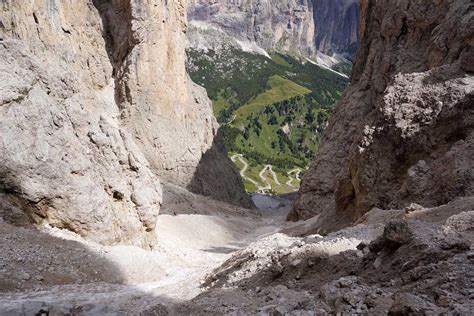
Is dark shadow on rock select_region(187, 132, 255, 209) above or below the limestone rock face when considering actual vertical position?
below

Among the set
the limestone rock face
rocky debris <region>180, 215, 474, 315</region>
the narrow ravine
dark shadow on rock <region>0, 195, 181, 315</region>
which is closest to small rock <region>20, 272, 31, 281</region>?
dark shadow on rock <region>0, 195, 181, 315</region>

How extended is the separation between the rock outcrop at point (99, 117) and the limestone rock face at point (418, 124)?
42.5 feet

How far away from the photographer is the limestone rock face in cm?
2252

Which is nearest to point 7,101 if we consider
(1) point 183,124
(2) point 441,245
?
(2) point 441,245

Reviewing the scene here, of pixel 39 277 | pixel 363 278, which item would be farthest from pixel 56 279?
pixel 363 278

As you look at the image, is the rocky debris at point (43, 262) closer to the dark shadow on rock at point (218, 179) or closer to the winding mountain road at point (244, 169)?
the dark shadow on rock at point (218, 179)

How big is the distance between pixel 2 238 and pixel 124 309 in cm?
865

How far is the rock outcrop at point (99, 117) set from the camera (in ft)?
71.5

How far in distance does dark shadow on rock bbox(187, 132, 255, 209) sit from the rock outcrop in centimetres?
25

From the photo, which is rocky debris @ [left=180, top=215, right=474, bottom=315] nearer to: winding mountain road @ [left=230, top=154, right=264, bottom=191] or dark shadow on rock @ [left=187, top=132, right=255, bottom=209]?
dark shadow on rock @ [left=187, top=132, right=255, bottom=209]

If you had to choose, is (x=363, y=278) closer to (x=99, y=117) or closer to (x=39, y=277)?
(x=39, y=277)

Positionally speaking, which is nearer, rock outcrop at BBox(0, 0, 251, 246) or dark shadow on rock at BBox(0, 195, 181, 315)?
dark shadow on rock at BBox(0, 195, 181, 315)

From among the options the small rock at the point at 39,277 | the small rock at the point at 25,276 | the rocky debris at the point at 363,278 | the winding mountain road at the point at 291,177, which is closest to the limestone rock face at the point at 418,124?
the rocky debris at the point at 363,278

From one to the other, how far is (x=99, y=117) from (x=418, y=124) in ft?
60.9
